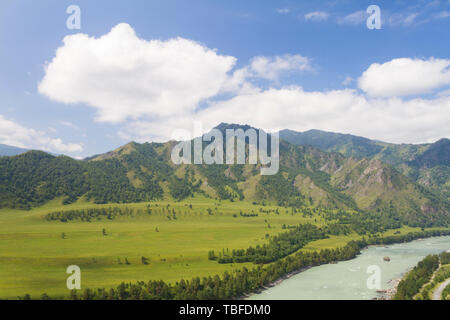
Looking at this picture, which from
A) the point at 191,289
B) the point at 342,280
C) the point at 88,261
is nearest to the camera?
the point at 191,289

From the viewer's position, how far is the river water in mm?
115125

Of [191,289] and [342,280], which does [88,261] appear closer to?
[191,289]

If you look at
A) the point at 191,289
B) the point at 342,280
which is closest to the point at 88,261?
the point at 191,289

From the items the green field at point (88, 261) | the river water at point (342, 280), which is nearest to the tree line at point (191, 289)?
the river water at point (342, 280)

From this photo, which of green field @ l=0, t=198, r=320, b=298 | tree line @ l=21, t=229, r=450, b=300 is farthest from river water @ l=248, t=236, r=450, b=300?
green field @ l=0, t=198, r=320, b=298

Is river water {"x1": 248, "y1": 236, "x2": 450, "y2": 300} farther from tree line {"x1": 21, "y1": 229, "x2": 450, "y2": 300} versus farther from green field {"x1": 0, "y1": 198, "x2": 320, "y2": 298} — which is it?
green field {"x1": 0, "y1": 198, "x2": 320, "y2": 298}

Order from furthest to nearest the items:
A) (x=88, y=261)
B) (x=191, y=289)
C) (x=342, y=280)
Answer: (x=88, y=261)
(x=342, y=280)
(x=191, y=289)

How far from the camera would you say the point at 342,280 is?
136000 millimetres

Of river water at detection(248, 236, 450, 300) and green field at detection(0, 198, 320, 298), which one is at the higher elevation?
green field at detection(0, 198, 320, 298)

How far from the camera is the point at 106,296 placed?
10188 centimetres
